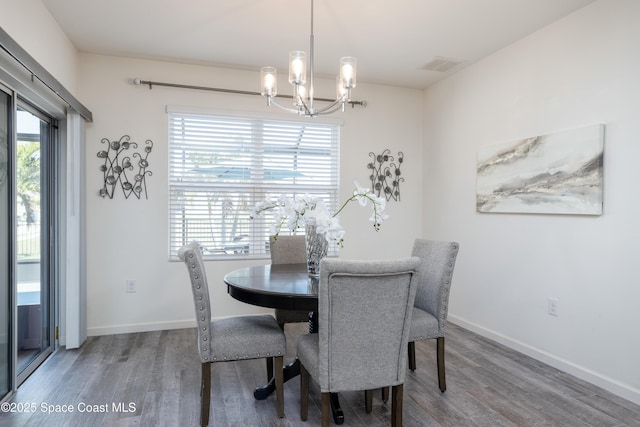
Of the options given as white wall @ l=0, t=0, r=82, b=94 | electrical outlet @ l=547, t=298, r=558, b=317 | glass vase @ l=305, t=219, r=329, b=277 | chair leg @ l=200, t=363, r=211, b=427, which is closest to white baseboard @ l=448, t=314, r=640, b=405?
electrical outlet @ l=547, t=298, r=558, b=317

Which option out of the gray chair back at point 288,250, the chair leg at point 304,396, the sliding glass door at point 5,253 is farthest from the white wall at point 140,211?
the chair leg at point 304,396

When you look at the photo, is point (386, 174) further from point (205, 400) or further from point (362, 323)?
point (205, 400)

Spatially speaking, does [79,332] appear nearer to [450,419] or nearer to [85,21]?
[85,21]

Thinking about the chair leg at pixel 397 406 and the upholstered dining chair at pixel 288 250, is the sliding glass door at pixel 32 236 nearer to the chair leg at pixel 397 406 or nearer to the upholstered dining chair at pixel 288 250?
the upholstered dining chair at pixel 288 250

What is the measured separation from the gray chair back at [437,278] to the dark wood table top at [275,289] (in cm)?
77

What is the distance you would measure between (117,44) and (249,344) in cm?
281

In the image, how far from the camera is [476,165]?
12.2 feet

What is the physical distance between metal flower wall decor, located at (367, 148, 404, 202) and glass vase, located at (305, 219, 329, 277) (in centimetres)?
201

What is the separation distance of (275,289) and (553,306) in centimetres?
221

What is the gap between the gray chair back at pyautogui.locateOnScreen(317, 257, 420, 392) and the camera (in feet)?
5.53

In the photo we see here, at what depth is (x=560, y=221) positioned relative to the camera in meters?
2.90

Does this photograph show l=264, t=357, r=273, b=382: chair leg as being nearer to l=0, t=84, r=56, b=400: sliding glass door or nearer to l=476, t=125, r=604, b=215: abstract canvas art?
l=0, t=84, r=56, b=400: sliding glass door

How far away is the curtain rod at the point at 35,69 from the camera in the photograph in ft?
6.39

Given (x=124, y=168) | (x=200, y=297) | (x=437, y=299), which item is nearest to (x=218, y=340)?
(x=200, y=297)
